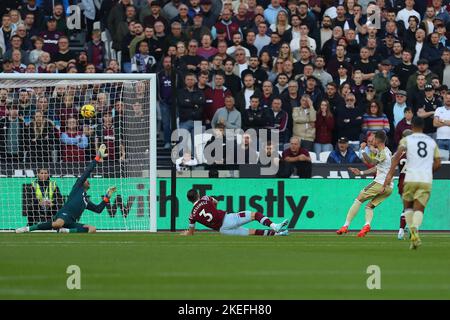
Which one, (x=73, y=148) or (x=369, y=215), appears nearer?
(x=369, y=215)

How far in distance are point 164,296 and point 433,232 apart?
703 inches

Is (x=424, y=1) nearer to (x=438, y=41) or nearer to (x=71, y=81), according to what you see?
(x=438, y=41)

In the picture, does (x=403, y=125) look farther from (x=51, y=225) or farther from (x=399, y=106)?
(x=51, y=225)

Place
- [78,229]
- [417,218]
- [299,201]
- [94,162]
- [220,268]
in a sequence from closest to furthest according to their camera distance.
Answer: [220,268]
[417,218]
[94,162]
[78,229]
[299,201]

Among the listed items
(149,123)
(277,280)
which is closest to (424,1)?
(149,123)

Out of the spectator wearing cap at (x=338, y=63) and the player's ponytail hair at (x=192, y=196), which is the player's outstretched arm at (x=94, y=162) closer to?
the player's ponytail hair at (x=192, y=196)

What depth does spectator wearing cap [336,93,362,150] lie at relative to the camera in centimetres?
3172

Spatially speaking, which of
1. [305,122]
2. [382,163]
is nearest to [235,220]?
[382,163]

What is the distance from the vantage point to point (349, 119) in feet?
104

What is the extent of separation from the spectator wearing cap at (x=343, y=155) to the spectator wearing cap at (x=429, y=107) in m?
1.92

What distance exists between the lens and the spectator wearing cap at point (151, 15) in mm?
33375

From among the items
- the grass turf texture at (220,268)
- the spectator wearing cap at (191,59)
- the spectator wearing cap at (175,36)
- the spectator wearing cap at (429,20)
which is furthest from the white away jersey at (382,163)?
the spectator wearing cap at (429,20)

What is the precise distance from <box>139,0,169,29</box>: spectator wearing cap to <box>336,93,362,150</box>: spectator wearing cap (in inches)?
201

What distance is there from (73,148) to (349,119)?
22.1 feet
